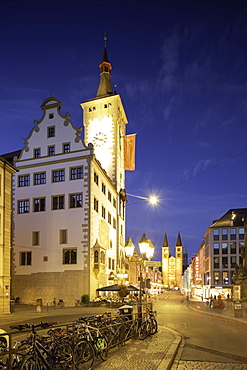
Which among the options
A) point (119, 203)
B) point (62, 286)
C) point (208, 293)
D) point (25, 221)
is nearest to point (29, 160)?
point (25, 221)

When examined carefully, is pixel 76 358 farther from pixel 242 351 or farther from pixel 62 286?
pixel 62 286

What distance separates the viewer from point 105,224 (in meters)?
45.0

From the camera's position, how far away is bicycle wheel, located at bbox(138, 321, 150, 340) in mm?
14147

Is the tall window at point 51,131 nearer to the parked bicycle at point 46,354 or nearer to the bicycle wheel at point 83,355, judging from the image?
the bicycle wheel at point 83,355

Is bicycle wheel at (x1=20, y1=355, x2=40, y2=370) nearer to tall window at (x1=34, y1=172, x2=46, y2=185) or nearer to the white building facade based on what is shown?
the white building facade

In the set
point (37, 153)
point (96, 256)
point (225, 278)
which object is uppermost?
point (37, 153)

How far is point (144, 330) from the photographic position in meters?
14.6

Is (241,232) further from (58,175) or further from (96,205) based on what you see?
(58,175)

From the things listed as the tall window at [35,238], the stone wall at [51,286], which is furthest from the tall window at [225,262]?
the tall window at [35,238]

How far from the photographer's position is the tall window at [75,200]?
3912 cm

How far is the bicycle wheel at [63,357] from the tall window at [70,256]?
98.5 feet

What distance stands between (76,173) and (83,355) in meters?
31.5

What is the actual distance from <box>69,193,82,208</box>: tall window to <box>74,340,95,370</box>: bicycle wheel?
97.2 ft

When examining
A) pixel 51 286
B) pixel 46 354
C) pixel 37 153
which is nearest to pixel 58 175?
pixel 37 153
